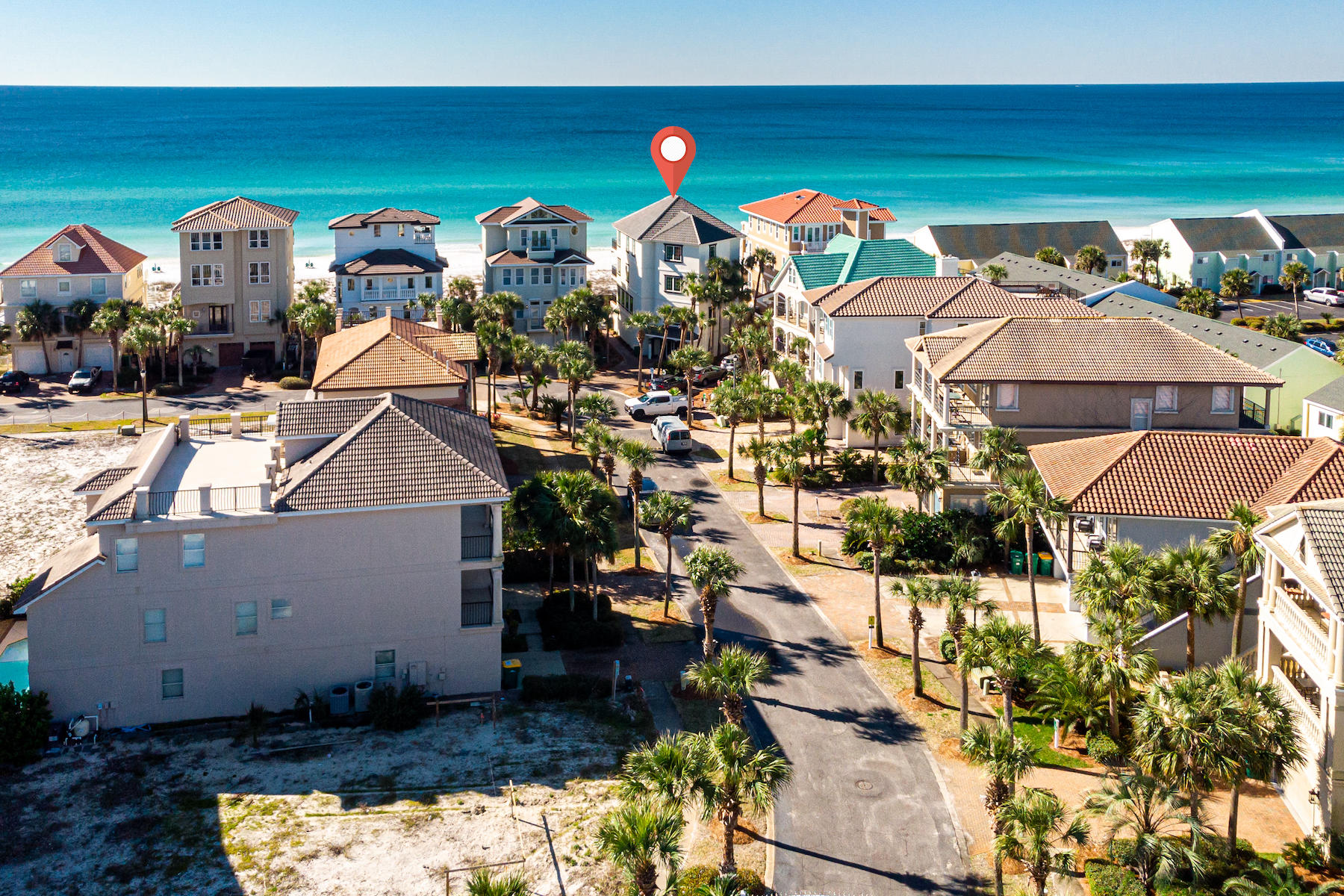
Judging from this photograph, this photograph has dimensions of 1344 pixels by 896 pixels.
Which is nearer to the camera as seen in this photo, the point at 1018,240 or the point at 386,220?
the point at 386,220

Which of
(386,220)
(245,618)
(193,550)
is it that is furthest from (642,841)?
(386,220)

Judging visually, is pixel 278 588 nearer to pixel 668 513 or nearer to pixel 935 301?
pixel 668 513

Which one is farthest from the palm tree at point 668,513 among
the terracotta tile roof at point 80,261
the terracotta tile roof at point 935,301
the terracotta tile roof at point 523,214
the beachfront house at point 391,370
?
the terracotta tile roof at point 80,261

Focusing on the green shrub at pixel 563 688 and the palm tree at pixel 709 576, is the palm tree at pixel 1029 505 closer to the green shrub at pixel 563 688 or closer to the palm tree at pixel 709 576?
the palm tree at pixel 709 576

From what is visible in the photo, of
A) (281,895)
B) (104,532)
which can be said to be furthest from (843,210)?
(281,895)

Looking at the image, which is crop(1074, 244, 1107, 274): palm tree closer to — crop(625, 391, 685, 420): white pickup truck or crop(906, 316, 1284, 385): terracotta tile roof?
crop(625, 391, 685, 420): white pickup truck
